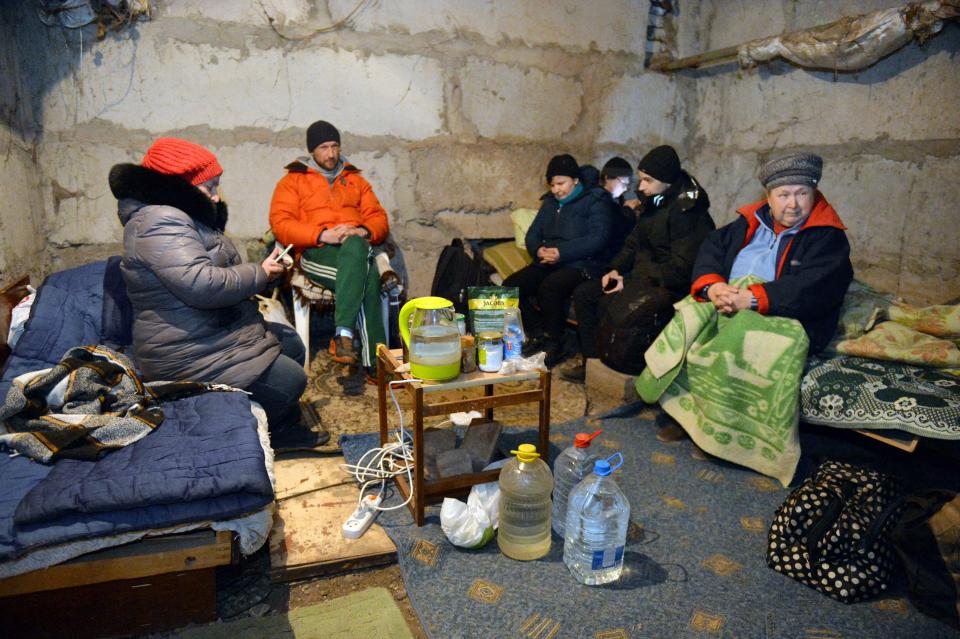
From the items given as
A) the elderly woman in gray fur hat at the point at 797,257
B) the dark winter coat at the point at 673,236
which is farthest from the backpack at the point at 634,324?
the elderly woman in gray fur hat at the point at 797,257

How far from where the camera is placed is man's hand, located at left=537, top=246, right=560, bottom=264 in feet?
12.4

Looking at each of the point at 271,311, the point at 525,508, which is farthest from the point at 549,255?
the point at 525,508

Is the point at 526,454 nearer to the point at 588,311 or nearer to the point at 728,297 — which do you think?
the point at 728,297

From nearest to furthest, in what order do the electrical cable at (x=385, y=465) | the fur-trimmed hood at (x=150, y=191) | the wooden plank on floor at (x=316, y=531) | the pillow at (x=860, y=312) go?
1. the wooden plank on floor at (x=316, y=531)
2. the fur-trimmed hood at (x=150, y=191)
3. the electrical cable at (x=385, y=465)
4. the pillow at (x=860, y=312)

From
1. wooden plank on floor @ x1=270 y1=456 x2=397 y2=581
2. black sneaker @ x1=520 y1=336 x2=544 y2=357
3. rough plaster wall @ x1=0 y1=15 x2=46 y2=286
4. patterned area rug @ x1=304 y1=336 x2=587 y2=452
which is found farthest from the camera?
black sneaker @ x1=520 y1=336 x2=544 y2=357

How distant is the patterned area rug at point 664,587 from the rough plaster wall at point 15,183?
2199 millimetres

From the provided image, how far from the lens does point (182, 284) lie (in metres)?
2.20

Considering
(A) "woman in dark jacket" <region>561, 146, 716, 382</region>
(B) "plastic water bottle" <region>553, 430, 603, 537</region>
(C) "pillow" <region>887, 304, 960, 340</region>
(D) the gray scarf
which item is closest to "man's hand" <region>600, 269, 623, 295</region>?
(A) "woman in dark jacket" <region>561, 146, 716, 382</region>

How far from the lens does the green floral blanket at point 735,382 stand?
2.44m

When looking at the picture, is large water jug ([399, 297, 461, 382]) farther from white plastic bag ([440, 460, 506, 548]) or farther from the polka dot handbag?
the polka dot handbag

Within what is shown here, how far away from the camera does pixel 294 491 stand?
233 cm

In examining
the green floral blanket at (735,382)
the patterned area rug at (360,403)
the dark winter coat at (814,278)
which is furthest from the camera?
the patterned area rug at (360,403)

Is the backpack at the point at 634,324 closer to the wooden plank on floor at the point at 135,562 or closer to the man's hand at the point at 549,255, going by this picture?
the man's hand at the point at 549,255

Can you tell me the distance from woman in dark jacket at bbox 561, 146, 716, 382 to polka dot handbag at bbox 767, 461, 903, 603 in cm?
129
